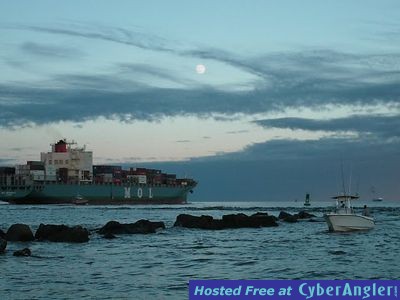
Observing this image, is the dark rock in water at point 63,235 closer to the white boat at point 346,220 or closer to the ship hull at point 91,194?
the white boat at point 346,220

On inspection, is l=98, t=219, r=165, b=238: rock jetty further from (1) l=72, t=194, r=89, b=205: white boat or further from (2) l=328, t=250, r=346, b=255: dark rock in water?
(1) l=72, t=194, r=89, b=205: white boat

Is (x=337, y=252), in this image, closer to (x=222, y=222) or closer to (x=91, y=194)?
(x=222, y=222)

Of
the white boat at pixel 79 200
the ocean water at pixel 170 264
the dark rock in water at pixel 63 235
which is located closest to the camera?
the ocean water at pixel 170 264

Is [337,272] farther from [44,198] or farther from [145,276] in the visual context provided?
[44,198]

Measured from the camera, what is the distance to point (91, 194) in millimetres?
142875

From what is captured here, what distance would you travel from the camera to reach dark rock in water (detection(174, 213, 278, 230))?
54.0m

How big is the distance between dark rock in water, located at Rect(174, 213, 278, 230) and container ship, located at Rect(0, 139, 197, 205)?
278 ft

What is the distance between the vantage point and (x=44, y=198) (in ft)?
449

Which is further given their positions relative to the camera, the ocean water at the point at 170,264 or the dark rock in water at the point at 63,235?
the dark rock in water at the point at 63,235

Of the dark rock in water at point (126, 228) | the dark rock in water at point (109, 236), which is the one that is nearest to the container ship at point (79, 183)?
the dark rock in water at point (126, 228)

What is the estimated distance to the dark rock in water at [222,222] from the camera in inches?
2126

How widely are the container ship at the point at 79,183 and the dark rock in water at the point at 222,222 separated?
278ft

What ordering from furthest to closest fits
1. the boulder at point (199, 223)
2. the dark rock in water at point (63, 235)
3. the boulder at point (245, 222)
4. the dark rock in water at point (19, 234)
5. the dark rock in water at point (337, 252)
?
the boulder at point (245, 222) < the boulder at point (199, 223) < the dark rock in water at point (19, 234) < the dark rock in water at point (63, 235) < the dark rock in water at point (337, 252)

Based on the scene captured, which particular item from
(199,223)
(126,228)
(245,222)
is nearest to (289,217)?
(245,222)
